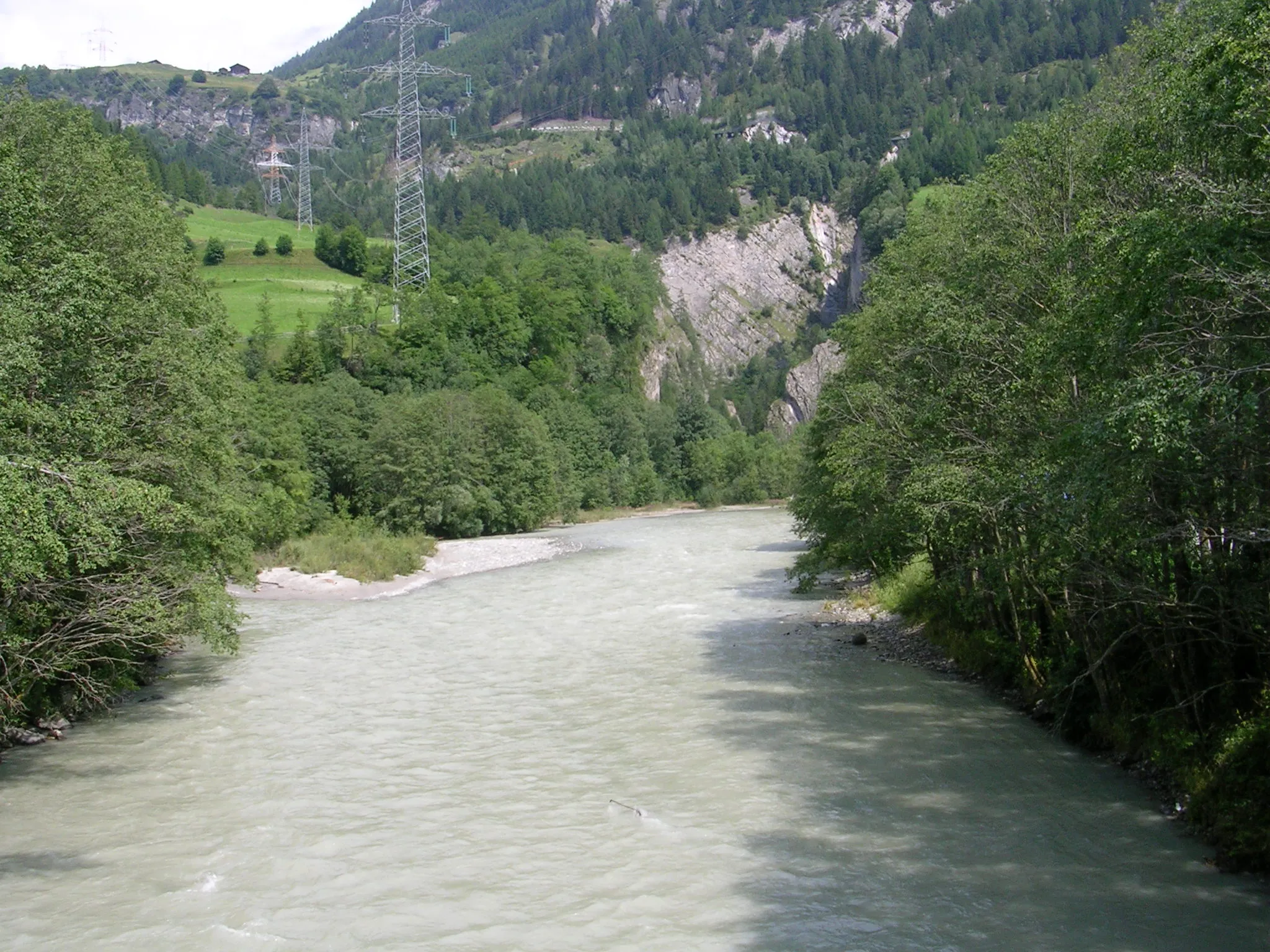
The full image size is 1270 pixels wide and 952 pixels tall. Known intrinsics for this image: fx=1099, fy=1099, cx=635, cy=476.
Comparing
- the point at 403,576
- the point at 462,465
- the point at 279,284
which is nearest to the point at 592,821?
the point at 403,576

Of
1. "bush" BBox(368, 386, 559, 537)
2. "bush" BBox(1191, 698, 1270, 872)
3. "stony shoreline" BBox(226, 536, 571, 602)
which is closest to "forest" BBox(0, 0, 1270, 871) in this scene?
"bush" BBox(1191, 698, 1270, 872)

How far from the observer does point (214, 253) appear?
127m

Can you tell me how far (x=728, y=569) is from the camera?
164ft

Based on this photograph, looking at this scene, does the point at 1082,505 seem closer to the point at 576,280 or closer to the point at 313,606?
the point at 313,606

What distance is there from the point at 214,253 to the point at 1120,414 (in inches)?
5145

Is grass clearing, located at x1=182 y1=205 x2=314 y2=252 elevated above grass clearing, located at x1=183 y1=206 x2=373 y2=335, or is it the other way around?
grass clearing, located at x1=182 y1=205 x2=314 y2=252

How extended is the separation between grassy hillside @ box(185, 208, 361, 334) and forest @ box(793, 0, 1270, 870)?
88.5 metres

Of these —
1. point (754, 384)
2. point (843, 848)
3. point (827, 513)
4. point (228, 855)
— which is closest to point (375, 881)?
→ point (228, 855)

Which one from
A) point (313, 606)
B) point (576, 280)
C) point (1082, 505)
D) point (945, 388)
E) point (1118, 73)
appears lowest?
point (313, 606)

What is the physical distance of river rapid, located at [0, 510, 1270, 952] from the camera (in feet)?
43.2

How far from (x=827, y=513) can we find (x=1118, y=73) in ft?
57.2

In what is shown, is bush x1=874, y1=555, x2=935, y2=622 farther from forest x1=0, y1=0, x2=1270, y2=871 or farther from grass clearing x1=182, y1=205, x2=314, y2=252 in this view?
grass clearing x1=182, y1=205, x2=314, y2=252

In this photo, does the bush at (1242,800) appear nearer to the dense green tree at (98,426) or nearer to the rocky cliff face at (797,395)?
the dense green tree at (98,426)

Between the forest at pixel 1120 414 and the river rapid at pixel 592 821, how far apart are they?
1536 mm
